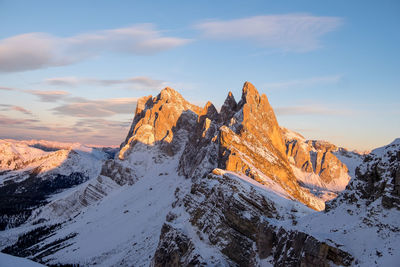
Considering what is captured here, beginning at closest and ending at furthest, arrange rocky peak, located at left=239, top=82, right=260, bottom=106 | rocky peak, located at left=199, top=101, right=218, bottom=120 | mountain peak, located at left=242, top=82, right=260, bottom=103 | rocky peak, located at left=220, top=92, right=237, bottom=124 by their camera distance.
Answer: rocky peak, located at left=239, top=82, right=260, bottom=106, mountain peak, located at left=242, top=82, right=260, bottom=103, rocky peak, located at left=220, top=92, right=237, bottom=124, rocky peak, located at left=199, top=101, right=218, bottom=120

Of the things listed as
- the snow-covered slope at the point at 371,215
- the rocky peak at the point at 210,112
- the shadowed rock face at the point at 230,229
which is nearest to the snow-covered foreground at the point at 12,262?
the snow-covered slope at the point at 371,215

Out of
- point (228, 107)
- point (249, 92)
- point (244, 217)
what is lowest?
point (244, 217)

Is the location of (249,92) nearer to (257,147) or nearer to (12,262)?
(257,147)

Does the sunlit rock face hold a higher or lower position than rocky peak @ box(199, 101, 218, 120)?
lower

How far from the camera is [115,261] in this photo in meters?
113

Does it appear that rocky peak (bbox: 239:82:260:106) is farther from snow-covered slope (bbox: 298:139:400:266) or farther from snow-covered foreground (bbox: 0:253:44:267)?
snow-covered foreground (bbox: 0:253:44:267)

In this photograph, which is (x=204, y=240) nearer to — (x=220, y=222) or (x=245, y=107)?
(x=220, y=222)

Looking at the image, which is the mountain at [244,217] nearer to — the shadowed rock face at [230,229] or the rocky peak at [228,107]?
the shadowed rock face at [230,229]

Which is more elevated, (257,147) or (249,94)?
(249,94)

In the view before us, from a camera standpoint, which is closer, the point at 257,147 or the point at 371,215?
the point at 371,215

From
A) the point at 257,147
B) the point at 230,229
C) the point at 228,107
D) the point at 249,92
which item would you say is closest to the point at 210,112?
the point at 228,107

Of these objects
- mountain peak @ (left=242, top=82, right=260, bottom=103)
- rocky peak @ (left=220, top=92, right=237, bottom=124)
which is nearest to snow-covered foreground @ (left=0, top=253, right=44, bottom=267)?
mountain peak @ (left=242, top=82, right=260, bottom=103)

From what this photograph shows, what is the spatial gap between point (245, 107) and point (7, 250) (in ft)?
518

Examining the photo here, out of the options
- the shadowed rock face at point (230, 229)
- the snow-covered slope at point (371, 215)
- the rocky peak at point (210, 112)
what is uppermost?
the rocky peak at point (210, 112)
